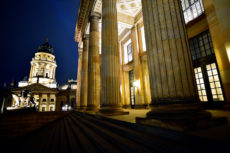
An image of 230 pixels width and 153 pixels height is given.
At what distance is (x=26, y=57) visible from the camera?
359 ft

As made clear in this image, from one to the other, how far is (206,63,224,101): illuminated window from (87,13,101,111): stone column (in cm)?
768

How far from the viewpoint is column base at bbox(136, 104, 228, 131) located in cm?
176

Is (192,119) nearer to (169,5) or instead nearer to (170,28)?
(170,28)

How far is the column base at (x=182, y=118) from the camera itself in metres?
1.76

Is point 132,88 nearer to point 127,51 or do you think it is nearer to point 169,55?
point 127,51

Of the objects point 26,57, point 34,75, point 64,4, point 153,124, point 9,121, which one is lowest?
point 9,121

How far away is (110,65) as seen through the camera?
6.04 m

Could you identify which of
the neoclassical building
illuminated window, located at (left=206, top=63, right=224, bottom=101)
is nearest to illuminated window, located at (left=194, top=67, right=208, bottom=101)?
the neoclassical building

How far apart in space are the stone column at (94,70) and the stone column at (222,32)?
7.54 m

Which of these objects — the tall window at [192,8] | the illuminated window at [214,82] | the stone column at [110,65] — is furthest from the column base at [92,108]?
the tall window at [192,8]

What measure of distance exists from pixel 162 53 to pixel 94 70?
274 inches

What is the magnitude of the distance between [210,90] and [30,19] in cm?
13205

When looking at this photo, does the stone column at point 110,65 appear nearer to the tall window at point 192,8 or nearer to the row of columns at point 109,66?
the row of columns at point 109,66

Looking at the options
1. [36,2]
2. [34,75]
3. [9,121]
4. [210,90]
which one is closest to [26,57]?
[36,2]
